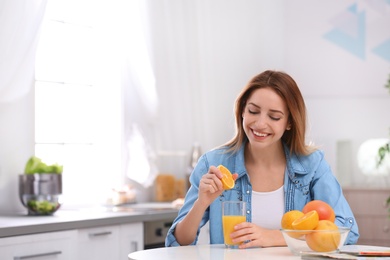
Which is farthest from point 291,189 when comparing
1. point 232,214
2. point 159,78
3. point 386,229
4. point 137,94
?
point 386,229

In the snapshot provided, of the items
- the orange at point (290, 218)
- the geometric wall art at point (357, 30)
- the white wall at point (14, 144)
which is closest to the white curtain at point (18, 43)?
the white wall at point (14, 144)

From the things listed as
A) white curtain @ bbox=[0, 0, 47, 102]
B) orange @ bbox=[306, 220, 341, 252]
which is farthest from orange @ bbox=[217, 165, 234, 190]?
white curtain @ bbox=[0, 0, 47, 102]

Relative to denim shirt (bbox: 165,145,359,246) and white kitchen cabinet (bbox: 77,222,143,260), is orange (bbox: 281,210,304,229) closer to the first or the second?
denim shirt (bbox: 165,145,359,246)

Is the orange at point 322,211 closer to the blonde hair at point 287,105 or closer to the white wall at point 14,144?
the blonde hair at point 287,105

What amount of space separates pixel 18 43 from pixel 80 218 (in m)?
0.92

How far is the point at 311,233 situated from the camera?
228cm

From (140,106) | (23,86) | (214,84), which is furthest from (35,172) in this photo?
(214,84)

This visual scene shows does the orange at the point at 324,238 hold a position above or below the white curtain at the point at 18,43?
below

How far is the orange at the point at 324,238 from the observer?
7.45 feet

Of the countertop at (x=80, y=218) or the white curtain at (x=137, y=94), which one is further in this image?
the white curtain at (x=137, y=94)

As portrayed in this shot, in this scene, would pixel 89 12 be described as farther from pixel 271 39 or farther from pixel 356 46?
pixel 356 46

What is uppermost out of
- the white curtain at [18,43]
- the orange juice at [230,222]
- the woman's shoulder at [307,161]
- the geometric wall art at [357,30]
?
the geometric wall art at [357,30]

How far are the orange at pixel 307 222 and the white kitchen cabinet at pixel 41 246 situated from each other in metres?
1.37

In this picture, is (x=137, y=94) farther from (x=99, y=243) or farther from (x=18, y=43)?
(x=99, y=243)
